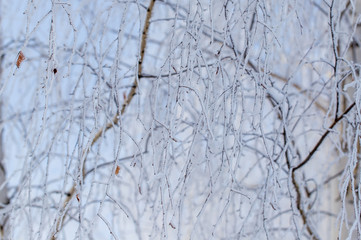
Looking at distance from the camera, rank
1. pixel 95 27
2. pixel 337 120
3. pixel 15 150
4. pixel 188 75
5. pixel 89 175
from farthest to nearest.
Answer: pixel 15 150 < pixel 89 175 < pixel 337 120 < pixel 95 27 < pixel 188 75

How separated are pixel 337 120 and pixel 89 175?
992mm

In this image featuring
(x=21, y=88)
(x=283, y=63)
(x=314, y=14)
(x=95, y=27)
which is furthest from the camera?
(x=283, y=63)

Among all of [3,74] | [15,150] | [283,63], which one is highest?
[283,63]

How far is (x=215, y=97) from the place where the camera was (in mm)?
1248

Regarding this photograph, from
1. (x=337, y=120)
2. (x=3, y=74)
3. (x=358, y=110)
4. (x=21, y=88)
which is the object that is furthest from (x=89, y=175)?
(x=358, y=110)

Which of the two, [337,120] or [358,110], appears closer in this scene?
[358,110]

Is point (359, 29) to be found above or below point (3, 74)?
above

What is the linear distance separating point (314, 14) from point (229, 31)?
5.66ft

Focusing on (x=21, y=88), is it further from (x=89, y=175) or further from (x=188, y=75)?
(x=188, y=75)

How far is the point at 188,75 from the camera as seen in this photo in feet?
3.90

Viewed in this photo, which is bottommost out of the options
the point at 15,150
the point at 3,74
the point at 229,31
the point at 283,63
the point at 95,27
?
the point at 229,31

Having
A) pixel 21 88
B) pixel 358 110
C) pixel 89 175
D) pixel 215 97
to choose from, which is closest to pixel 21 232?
pixel 89 175

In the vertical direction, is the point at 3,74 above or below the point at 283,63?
below

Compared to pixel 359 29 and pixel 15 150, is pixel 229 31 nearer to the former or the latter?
pixel 359 29
